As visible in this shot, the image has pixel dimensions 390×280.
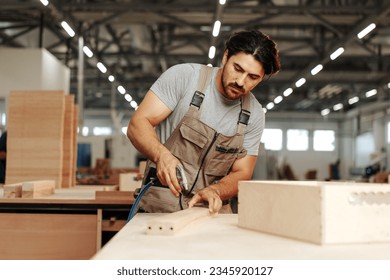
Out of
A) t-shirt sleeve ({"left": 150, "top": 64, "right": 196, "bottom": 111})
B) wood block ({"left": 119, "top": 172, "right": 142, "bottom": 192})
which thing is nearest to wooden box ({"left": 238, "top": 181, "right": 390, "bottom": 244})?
t-shirt sleeve ({"left": 150, "top": 64, "right": 196, "bottom": 111})

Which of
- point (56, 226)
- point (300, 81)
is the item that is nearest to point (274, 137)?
point (300, 81)

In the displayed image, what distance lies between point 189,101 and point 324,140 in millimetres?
21941

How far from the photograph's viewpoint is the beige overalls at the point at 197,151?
248 centimetres

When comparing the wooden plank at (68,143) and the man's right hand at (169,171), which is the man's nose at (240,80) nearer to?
the man's right hand at (169,171)

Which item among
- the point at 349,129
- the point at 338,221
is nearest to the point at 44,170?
the point at 338,221

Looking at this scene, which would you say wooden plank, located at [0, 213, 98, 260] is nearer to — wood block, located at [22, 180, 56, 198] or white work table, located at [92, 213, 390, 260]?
wood block, located at [22, 180, 56, 198]

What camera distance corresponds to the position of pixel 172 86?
250cm

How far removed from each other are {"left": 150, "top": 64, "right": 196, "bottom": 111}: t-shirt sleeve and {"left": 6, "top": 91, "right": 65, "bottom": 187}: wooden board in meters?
2.72

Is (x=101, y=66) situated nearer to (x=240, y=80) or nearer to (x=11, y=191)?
(x=11, y=191)

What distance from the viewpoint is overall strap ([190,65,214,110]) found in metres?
2.51

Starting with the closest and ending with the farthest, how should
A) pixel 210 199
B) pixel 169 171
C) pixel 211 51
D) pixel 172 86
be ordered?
pixel 169 171 → pixel 210 199 → pixel 172 86 → pixel 211 51

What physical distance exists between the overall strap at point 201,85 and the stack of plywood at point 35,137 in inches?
109

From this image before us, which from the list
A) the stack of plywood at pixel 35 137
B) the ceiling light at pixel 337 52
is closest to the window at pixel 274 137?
the ceiling light at pixel 337 52
